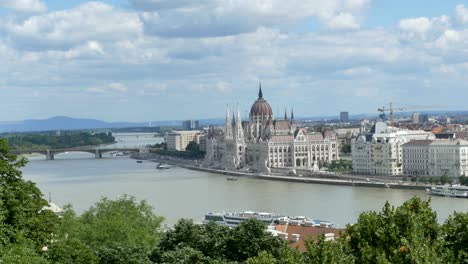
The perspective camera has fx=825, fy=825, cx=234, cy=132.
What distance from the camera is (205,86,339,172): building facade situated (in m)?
45.8

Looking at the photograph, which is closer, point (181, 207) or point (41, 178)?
point (181, 207)

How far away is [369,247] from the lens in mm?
6082

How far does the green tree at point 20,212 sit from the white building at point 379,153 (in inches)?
1145

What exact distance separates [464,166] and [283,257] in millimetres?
29535

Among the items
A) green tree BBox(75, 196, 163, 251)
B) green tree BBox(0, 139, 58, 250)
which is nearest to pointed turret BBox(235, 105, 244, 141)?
green tree BBox(75, 196, 163, 251)

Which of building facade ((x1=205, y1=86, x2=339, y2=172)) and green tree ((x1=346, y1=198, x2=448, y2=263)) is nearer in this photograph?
green tree ((x1=346, y1=198, x2=448, y2=263))

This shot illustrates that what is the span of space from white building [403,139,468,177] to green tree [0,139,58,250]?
26.9 m

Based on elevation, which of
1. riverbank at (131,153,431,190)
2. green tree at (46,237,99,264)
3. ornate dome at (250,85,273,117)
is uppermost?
ornate dome at (250,85,273,117)

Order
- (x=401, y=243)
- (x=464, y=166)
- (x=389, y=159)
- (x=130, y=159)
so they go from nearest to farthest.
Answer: (x=401, y=243), (x=464, y=166), (x=389, y=159), (x=130, y=159)

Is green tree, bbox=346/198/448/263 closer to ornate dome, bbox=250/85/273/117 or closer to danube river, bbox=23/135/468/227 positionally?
danube river, bbox=23/135/468/227

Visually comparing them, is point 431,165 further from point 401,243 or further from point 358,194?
point 401,243

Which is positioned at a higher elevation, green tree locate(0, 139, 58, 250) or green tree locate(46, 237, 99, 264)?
green tree locate(0, 139, 58, 250)

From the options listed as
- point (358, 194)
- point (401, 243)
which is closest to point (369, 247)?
point (401, 243)

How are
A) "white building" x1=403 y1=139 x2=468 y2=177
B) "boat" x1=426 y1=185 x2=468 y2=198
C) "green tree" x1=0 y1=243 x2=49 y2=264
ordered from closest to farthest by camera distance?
"green tree" x1=0 y1=243 x2=49 y2=264 → "boat" x1=426 y1=185 x2=468 y2=198 → "white building" x1=403 y1=139 x2=468 y2=177
